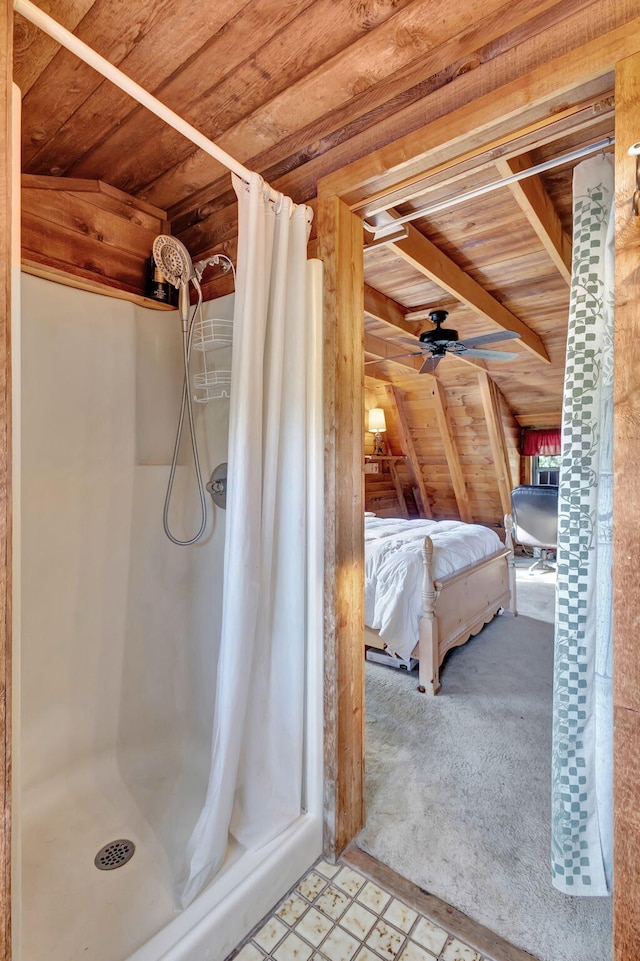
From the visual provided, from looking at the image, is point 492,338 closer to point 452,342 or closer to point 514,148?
point 452,342

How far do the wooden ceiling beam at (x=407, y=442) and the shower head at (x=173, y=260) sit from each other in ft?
13.3

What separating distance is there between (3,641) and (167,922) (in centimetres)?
95

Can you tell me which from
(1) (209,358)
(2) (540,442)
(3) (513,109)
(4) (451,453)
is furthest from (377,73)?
(2) (540,442)

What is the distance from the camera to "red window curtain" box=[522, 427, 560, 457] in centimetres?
577

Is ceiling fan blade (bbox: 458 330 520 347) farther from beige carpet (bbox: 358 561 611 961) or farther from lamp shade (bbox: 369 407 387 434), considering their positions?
lamp shade (bbox: 369 407 387 434)

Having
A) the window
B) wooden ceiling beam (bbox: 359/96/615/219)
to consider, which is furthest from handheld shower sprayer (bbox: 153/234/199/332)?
the window

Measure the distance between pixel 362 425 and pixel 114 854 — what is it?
4.99 ft

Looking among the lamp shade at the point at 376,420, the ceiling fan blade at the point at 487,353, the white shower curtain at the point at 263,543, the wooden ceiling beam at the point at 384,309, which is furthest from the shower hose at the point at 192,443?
the lamp shade at the point at 376,420

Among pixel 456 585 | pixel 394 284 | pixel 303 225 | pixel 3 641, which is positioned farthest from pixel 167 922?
pixel 394 284

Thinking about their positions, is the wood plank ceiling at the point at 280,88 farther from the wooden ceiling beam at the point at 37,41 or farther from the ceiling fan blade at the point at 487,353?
the ceiling fan blade at the point at 487,353

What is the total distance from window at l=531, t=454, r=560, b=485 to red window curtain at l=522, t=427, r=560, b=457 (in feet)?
0.77

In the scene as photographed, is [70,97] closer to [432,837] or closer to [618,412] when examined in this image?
[618,412]

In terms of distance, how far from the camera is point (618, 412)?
3.11ft

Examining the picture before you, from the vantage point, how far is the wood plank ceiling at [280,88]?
3.47ft
